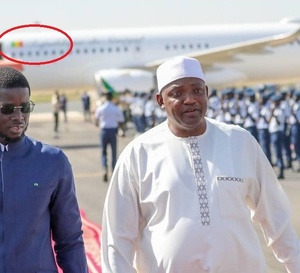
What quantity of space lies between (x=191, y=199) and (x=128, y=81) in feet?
94.9

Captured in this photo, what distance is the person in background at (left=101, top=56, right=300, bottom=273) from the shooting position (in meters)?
4.16

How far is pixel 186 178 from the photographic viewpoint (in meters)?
4.23

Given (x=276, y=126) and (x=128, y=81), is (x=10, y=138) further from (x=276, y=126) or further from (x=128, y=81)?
(x=128, y=81)

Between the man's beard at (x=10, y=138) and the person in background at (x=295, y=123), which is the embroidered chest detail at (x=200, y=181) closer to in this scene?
the man's beard at (x=10, y=138)

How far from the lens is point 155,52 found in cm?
3619

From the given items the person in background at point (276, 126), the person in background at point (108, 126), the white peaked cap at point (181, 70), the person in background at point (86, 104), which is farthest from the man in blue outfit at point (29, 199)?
the person in background at point (86, 104)

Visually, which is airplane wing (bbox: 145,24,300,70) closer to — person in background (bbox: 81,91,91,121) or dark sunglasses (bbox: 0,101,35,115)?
person in background (bbox: 81,91,91,121)

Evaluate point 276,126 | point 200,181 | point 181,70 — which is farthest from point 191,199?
point 276,126

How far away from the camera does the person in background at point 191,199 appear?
4.16 meters

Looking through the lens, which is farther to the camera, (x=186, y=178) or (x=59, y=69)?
(x=59, y=69)

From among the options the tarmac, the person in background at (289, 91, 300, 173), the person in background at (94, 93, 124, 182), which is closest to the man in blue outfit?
the tarmac

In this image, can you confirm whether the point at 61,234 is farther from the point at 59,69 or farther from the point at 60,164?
the point at 59,69

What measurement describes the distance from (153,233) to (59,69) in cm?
3102

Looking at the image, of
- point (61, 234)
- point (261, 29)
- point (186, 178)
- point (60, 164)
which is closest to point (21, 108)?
point (60, 164)
